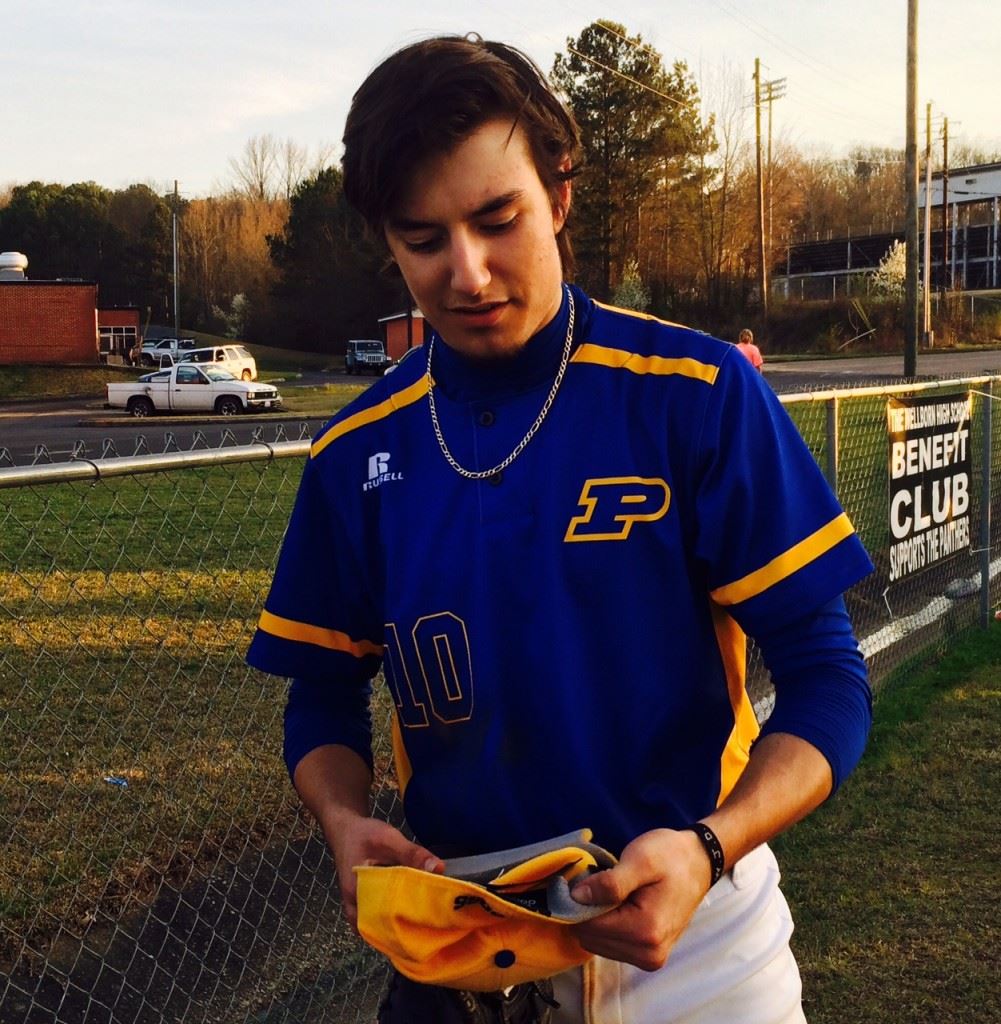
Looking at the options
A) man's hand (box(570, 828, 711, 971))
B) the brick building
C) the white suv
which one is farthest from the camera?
the brick building

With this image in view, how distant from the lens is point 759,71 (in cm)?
5162

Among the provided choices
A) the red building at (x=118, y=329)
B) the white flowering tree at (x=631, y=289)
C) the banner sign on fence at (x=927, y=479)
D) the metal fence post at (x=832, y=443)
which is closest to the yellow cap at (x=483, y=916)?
the metal fence post at (x=832, y=443)

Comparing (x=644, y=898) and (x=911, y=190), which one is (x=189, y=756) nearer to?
(x=644, y=898)

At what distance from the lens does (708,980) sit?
5.05ft

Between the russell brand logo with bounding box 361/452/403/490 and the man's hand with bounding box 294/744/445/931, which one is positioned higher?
the russell brand logo with bounding box 361/452/403/490

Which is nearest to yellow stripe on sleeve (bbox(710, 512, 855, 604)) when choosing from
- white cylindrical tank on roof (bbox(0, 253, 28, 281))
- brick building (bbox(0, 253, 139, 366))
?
brick building (bbox(0, 253, 139, 366))

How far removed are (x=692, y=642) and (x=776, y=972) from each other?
19.4 inches

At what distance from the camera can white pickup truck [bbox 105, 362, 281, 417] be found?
30875mm

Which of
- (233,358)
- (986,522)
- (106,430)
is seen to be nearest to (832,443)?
(986,522)

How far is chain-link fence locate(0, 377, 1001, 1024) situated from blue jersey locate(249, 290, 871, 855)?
1586 millimetres

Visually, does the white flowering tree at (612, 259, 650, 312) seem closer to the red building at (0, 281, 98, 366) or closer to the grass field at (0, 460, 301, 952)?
the red building at (0, 281, 98, 366)

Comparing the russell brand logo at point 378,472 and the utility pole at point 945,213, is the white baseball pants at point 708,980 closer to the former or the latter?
the russell brand logo at point 378,472

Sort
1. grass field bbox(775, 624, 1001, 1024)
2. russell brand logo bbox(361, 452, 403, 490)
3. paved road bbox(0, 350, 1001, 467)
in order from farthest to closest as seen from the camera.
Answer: paved road bbox(0, 350, 1001, 467) → grass field bbox(775, 624, 1001, 1024) → russell brand logo bbox(361, 452, 403, 490)

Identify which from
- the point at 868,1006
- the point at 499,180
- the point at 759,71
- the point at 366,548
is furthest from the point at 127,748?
the point at 759,71
